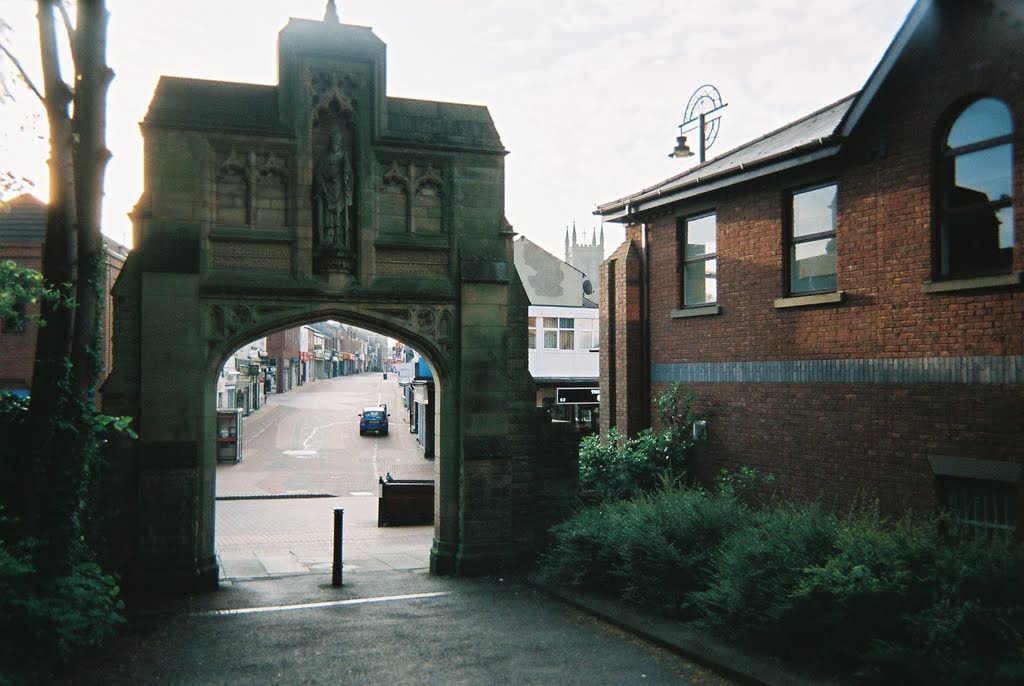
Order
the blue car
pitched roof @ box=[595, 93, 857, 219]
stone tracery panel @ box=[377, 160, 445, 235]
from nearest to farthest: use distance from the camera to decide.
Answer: pitched roof @ box=[595, 93, 857, 219] → stone tracery panel @ box=[377, 160, 445, 235] → the blue car

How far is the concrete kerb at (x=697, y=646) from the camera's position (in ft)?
24.1

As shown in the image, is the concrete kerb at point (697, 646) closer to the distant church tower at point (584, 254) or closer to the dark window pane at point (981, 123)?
the dark window pane at point (981, 123)

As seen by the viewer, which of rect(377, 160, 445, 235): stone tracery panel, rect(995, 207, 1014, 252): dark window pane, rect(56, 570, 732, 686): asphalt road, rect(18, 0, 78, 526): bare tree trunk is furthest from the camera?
rect(377, 160, 445, 235): stone tracery panel

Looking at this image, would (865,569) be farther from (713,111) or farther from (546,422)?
(713,111)

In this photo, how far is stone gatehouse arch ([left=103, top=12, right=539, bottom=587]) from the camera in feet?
38.5

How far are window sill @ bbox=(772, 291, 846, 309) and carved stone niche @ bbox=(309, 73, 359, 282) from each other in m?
6.86

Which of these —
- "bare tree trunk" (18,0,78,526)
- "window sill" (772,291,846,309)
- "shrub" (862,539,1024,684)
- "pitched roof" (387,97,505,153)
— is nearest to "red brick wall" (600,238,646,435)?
"window sill" (772,291,846,309)

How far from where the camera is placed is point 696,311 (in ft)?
Answer: 49.7

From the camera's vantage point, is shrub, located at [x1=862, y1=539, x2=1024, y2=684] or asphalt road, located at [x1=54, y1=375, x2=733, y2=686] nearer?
shrub, located at [x1=862, y1=539, x2=1024, y2=684]

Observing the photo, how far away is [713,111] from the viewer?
21609 mm

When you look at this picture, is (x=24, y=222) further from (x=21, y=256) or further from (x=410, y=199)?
(x=410, y=199)

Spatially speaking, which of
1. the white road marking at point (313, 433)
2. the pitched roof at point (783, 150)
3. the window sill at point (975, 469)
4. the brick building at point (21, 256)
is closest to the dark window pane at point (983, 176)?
the pitched roof at point (783, 150)

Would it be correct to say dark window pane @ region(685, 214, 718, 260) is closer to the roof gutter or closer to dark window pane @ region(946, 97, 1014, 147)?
the roof gutter

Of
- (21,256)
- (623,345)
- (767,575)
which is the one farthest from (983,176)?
(21,256)
